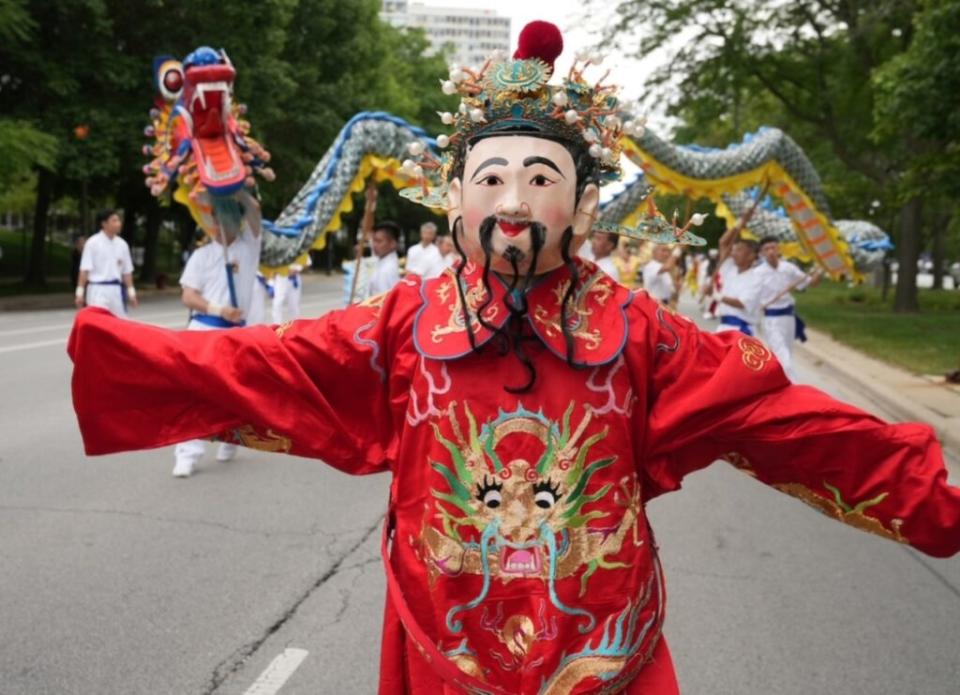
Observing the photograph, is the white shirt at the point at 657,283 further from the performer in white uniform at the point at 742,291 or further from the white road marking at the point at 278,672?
the white road marking at the point at 278,672

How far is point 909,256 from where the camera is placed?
24.3 metres

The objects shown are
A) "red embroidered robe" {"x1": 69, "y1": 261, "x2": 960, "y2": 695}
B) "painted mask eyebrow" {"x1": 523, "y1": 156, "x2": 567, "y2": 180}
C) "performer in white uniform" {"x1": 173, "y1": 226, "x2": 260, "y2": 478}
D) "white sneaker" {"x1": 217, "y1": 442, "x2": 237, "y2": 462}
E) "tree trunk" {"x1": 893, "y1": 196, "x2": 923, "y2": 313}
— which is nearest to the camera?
"red embroidered robe" {"x1": 69, "y1": 261, "x2": 960, "y2": 695}

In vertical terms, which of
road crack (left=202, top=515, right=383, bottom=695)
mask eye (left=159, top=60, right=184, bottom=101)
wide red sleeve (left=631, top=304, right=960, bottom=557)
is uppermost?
mask eye (left=159, top=60, right=184, bottom=101)

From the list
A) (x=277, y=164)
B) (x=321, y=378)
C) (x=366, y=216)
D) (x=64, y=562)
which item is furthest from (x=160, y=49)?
(x=321, y=378)

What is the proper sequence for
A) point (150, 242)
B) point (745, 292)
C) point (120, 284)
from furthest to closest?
1. point (150, 242)
2. point (120, 284)
3. point (745, 292)

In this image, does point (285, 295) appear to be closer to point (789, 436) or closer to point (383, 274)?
point (383, 274)

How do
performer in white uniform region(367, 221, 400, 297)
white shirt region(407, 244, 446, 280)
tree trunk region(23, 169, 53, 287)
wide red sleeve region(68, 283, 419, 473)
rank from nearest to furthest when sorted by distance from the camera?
wide red sleeve region(68, 283, 419, 473) < performer in white uniform region(367, 221, 400, 297) < white shirt region(407, 244, 446, 280) < tree trunk region(23, 169, 53, 287)

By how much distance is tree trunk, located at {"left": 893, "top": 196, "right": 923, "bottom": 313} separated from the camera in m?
23.5

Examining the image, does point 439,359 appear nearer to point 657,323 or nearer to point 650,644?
point 657,323

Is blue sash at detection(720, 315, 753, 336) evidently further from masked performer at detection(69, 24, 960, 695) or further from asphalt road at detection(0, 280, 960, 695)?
masked performer at detection(69, 24, 960, 695)

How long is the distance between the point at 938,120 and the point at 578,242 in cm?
1145

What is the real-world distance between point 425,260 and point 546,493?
1176 centimetres

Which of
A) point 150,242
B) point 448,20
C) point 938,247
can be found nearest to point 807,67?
point 938,247

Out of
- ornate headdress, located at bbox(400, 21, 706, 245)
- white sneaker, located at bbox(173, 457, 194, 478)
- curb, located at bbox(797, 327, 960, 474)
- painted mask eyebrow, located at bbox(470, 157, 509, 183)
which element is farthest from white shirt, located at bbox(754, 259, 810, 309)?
painted mask eyebrow, located at bbox(470, 157, 509, 183)
